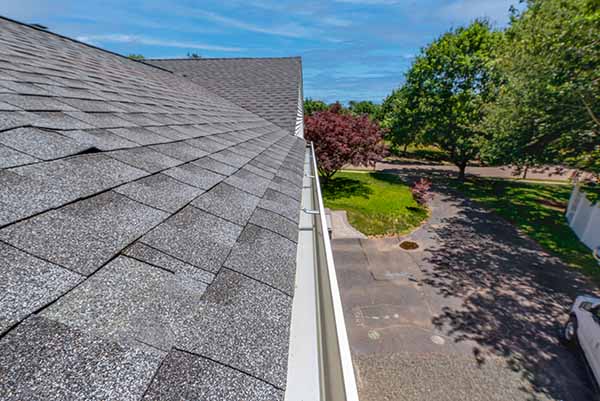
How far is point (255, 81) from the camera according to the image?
1156 centimetres

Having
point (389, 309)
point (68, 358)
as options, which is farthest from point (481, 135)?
point (68, 358)

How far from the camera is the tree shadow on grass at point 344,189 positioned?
1724 cm

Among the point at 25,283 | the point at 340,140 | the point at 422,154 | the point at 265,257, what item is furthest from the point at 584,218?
the point at 422,154

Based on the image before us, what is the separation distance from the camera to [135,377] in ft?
2.46

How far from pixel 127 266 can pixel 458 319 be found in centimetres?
778

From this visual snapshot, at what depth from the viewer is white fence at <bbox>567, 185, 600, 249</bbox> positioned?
1082 centimetres

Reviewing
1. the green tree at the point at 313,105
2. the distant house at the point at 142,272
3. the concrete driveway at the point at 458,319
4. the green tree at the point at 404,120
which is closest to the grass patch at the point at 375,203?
the concrete driveway at the point at 458,319

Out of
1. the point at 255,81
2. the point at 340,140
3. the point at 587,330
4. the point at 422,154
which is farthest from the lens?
the point at 422,154

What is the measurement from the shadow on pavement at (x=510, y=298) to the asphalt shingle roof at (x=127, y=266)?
6.46 metres

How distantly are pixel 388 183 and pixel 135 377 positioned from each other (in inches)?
854

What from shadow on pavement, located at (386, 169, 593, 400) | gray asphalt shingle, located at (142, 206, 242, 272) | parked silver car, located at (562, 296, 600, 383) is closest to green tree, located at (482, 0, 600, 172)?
shadow on pavement, located at (386, 169, 593, 400)

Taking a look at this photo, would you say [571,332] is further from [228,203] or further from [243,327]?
[243,327]

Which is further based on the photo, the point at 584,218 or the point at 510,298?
the point at 584,218

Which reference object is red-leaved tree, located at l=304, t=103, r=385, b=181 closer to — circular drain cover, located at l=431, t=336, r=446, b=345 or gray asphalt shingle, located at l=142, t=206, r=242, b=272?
circular drain cover, located at l=431, t=336, r=446, b=345
